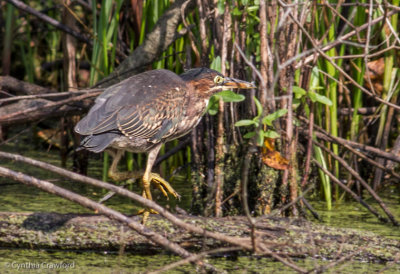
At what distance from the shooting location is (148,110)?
3.72 meters

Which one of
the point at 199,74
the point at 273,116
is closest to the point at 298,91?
the point at 273,116

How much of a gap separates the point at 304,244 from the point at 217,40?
1303mm

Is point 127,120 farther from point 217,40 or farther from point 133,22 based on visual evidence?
point 133,22

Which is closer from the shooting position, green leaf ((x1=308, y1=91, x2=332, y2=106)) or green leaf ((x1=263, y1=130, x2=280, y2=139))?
green leaf ((x1=263, y1=130, x2=280, y2=139))

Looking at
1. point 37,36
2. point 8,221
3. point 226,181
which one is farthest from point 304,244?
point 37,36

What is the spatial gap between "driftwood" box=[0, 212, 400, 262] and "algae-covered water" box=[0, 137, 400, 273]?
57mm

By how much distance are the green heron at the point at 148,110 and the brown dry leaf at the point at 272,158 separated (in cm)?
36

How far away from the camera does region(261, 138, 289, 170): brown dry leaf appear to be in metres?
3.57

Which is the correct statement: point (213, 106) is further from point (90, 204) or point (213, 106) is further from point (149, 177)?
point (90, 204)

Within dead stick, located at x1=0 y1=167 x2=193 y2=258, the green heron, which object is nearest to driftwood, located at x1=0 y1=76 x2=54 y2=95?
the green heron

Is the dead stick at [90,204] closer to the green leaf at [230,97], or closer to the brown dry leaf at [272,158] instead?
the green leaf at [230,97]

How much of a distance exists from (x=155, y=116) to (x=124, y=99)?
217 millimetres

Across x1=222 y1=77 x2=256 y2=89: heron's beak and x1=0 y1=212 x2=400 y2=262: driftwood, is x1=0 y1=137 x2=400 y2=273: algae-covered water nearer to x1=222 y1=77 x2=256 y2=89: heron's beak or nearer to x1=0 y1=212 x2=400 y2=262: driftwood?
x1=0 y1=212 x2=400 y2=262: driftwood

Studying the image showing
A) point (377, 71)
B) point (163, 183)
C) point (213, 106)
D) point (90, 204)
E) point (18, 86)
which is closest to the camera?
point (90, 204)
